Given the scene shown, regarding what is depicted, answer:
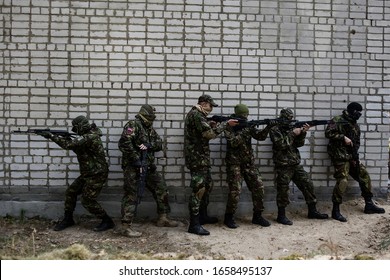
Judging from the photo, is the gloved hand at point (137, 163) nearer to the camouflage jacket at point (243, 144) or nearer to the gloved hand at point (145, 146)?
the gloved hand at point (145, 146)

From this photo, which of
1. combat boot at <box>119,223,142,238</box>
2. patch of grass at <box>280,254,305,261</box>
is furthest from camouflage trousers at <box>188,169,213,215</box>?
patch of grass at <box>280,254,305,261</box>

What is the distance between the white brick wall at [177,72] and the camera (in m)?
6.78

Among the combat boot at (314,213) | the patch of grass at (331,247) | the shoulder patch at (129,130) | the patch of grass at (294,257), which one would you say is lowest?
the patch of grass at (331,247)

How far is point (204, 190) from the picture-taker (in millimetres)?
6340

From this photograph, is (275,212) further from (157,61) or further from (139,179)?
(157,61)

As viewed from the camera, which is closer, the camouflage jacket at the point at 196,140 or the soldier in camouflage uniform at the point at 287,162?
the camouflage jacket at the point at 196,140

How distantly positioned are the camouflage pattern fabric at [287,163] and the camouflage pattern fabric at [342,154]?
42 centimetres

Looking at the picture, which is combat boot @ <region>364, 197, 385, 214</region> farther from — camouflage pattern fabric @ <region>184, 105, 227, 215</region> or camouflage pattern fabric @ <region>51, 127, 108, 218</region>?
camouflage pattern fabric @ <region>51, 127, 108, 218</region>

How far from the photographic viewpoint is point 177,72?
6.94m

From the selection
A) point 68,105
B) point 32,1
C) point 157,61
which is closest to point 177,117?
point 157,61

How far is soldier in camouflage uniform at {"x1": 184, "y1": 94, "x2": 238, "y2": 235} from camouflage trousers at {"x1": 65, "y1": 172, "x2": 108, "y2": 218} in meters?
1.28

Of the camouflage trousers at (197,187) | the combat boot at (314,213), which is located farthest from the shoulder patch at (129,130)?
the combat boot at (314,213)

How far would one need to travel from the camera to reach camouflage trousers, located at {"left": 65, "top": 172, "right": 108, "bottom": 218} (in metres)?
6.29

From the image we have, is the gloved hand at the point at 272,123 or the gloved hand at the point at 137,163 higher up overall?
the gloved hand at the point at 272,123
